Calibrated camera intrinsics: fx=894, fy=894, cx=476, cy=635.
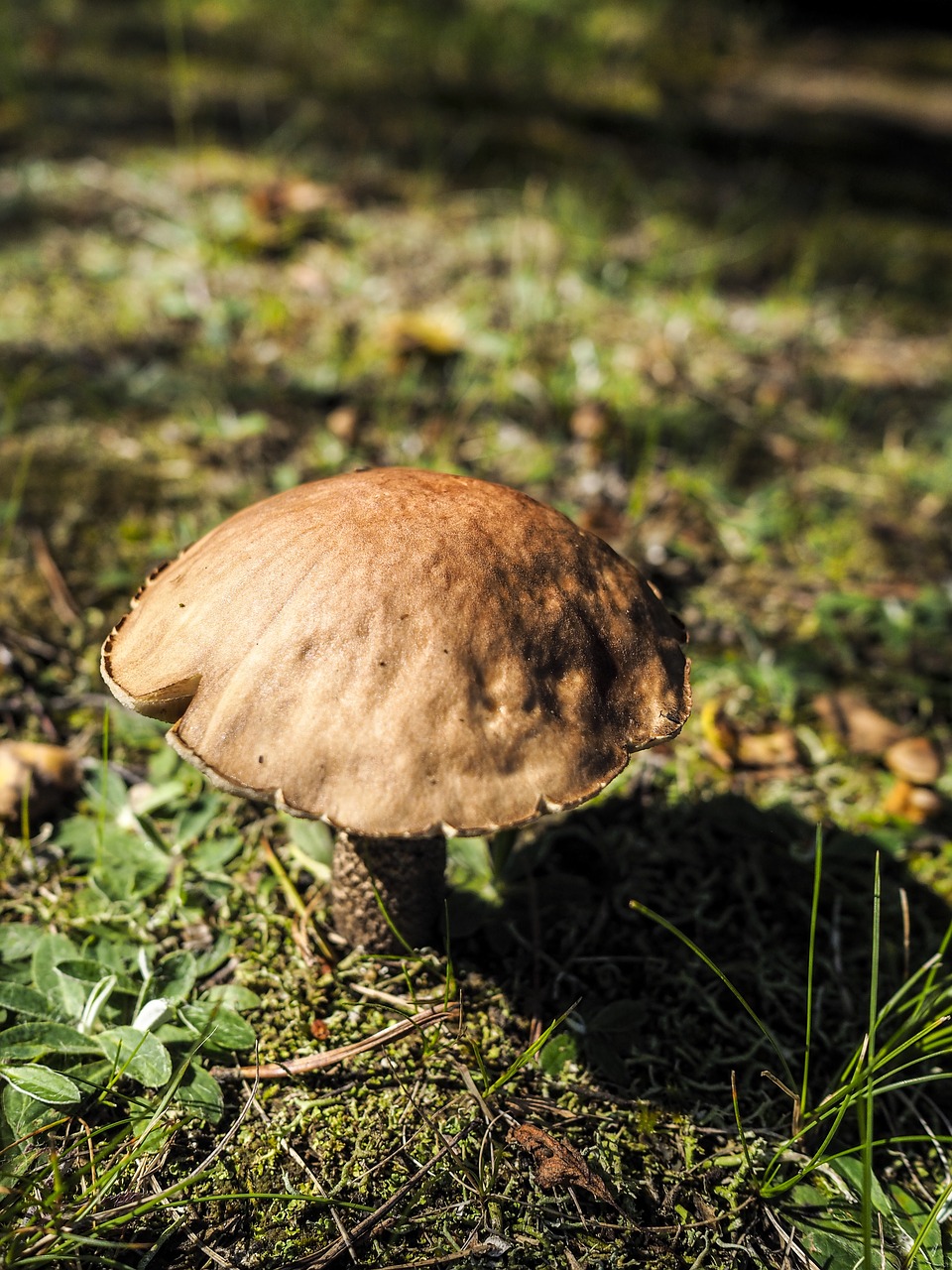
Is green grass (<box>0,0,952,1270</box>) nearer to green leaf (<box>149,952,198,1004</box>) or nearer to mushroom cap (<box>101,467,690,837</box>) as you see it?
green leaf (<box>149,952,198,1004</box>)

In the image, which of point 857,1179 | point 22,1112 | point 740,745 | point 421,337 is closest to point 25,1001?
point 22,1112

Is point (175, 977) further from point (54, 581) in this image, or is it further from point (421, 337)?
point (421, 337)

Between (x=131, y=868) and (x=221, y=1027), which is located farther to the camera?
(x=131, y=868)

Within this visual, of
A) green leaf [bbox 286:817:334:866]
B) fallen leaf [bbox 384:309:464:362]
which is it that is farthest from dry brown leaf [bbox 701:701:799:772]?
fallen leaf [bbox 384:309:464:362]

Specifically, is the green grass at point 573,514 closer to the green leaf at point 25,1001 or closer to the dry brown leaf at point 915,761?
the green leaf at point 25,1001

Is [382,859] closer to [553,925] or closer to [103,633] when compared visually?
[553,925]

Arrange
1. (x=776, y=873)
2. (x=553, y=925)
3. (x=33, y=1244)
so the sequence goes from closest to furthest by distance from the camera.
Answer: (x=33, y=1244)
(x=553, y=925)
(x=776, y=873)

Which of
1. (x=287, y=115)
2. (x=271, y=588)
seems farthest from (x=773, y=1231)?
(x=287, y=115)
